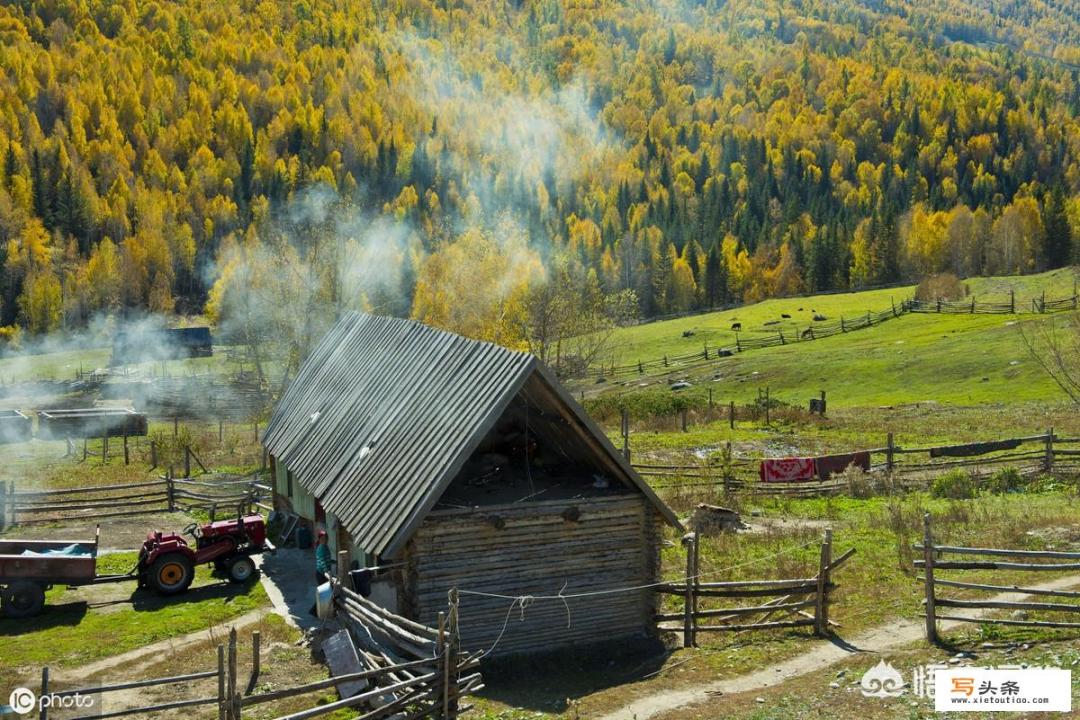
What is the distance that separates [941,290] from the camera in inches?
3310

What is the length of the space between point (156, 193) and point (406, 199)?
38533mm

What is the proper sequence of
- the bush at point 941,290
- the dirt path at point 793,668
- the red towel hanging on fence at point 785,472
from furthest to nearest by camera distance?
the bush at point 941,290 → the red towel hanging on fence at point 785,472 → the dirt path at point 793,668

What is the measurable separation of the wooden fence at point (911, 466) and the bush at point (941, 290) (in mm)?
47867

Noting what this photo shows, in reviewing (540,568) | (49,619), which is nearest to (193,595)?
(49,619)

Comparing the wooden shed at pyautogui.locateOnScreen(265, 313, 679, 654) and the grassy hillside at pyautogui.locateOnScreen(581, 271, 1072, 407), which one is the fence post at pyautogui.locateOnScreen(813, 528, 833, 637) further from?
the grassy hillside at pyautogui.locateOnScreen(581, 271, 1072, 407)

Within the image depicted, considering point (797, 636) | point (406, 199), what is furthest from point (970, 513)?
point (406, 199)

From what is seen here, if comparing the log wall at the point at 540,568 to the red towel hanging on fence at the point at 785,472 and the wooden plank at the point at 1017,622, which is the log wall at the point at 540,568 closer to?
the wooden plank at the point at 1017,622

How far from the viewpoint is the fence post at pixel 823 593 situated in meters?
18.7

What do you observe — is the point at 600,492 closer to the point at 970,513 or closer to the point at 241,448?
the point at 970,513

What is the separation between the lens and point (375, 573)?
63.9 feet

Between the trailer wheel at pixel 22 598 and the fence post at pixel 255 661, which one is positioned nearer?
the fence post at pixel 255 661

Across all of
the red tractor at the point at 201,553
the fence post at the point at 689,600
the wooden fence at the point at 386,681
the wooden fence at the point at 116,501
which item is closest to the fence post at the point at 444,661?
the wooden fence at the point at 386,681

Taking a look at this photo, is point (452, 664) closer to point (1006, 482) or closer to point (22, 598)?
point (22, 598)

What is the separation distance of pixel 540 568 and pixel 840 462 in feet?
60.8
